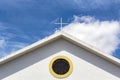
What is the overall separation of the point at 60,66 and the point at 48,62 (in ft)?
2.16

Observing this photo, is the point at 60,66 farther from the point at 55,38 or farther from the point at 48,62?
the point at 55,38

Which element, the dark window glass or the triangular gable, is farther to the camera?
the dark window glass

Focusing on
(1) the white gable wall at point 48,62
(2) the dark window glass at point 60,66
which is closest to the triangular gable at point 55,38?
(1) the white gable wall at point 48,62

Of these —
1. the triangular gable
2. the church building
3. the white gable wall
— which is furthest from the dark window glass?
the triangular gable

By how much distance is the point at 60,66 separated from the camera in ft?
76.5

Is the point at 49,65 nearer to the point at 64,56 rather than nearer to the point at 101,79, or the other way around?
the point at 64,56

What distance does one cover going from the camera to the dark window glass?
23203 mm

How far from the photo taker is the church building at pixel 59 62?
2302cm

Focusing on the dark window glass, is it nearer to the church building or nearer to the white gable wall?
the church building

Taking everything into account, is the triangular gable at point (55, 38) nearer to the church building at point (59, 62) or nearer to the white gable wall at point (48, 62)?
the church building at point (59, 62)

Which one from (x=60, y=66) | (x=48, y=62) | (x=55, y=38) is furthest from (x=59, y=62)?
(x=55, y=38)

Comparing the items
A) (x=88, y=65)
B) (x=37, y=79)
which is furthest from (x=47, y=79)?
(x=88, y=65)

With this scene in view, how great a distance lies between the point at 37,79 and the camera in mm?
23062

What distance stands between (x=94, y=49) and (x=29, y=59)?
3.48 m
